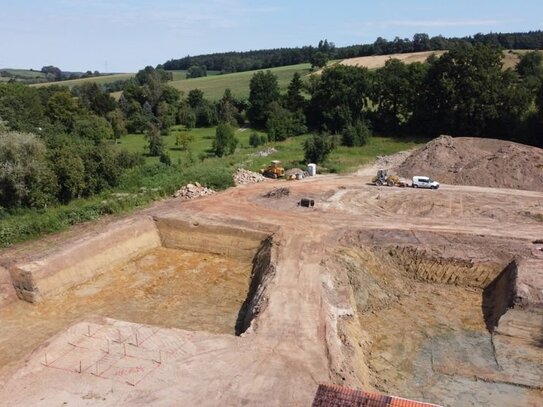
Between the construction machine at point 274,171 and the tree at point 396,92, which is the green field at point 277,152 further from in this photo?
the tree at point 396,92

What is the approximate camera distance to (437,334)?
20453 mm

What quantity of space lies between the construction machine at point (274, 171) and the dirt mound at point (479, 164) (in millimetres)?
10192

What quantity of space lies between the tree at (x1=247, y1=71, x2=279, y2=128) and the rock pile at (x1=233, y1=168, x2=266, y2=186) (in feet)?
91.5

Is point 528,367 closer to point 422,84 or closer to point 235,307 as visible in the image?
point 235,307

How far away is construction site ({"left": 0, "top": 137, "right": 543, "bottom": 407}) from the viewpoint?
647 inches

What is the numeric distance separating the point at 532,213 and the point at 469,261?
8.73 metres

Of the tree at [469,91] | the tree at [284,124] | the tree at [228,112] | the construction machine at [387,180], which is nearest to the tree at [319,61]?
the tree at [228,112]

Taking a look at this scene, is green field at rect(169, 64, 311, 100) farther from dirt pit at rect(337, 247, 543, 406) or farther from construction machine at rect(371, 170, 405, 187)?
dirt pit at rect(337, 247, 543, 406)

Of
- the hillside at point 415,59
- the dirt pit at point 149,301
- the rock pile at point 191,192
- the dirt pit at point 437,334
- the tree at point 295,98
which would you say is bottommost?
the dirt pit at point 437,334

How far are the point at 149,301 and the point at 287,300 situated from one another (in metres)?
7.37

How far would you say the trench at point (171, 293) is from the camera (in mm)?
21391

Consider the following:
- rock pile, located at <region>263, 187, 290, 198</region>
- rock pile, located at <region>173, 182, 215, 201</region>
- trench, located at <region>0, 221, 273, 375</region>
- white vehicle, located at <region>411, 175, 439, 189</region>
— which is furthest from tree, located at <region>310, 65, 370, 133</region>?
trench, located at <region>0, 221, 273, 375</region>

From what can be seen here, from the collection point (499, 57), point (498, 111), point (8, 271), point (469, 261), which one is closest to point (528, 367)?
point (469, 261)

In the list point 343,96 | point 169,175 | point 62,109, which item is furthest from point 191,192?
point 62,109
